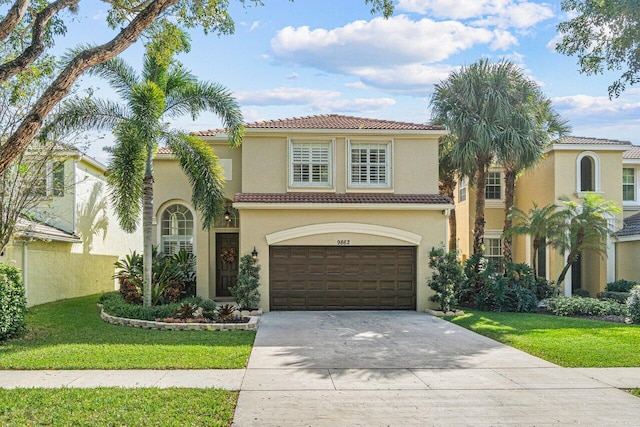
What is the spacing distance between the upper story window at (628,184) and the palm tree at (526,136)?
358 cm

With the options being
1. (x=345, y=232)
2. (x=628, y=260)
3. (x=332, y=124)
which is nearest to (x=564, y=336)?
(x=345, y=232)

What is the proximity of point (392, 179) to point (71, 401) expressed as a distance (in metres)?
13.3

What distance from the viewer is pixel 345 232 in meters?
18.5

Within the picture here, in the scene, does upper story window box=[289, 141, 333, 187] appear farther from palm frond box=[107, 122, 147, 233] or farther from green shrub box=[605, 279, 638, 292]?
green shrub box=[605, 279, 638, 292]

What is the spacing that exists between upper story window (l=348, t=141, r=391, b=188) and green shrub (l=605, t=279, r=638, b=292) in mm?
10435

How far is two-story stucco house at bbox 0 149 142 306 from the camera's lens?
1714 centimetres

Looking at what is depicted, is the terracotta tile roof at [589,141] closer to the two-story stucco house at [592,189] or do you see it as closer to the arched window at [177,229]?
the two-story stucco house at [592,189]

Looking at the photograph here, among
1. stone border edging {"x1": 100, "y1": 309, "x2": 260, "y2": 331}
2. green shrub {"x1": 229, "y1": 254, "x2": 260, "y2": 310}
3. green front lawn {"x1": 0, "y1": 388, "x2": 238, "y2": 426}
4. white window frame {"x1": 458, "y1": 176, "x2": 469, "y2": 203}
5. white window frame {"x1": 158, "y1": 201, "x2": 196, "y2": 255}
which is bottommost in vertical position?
stone border edging {"x1": 100, "y1": 309, "x2": 260, "y2": 331}

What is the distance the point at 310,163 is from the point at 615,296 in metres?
12.7

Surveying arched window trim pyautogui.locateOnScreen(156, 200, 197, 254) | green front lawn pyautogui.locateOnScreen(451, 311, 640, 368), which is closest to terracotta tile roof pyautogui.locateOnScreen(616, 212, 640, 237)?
green front lawn pyautogui.locateOnScreen(451, 311, 640, 368)

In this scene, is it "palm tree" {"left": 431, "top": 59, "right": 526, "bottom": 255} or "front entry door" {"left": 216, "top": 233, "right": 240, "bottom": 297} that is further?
"palm tree" {"left": 431, "top": 59, "right": 526, "bottom": 255}

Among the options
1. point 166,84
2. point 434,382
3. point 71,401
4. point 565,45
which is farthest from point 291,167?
point 71,401

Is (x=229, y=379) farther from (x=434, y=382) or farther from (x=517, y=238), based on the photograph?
(x=517, y=238)

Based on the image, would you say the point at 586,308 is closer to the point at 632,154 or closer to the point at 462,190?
the point at 632,154
